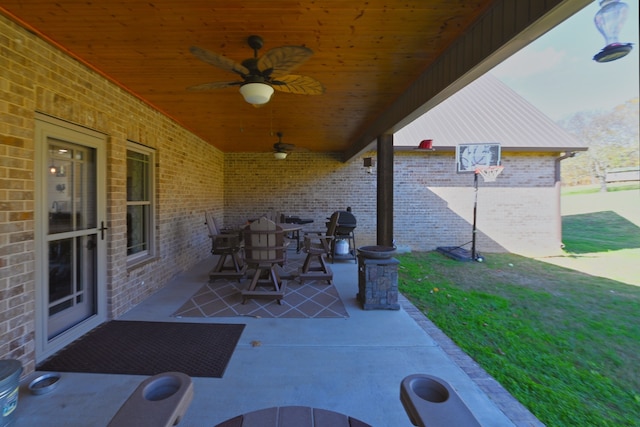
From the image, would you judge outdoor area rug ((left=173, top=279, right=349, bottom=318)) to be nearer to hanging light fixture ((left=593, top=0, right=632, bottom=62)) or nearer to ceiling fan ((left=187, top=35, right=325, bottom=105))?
ceiling fan ((left=187, top=35, right=325, bottom=105))

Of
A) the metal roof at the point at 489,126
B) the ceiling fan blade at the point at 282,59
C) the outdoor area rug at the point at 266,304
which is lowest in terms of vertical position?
the outdoor area rug at the point at 266,304

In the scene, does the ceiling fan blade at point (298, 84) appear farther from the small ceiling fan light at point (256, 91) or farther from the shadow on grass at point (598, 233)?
the shadow on grass at point (598, 233)

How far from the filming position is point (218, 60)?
223 centimetres

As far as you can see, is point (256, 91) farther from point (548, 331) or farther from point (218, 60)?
point (548, 331)

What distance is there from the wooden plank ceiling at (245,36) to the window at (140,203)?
83 centimetres

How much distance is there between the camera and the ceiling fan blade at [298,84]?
256cm

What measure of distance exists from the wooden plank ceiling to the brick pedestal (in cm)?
224

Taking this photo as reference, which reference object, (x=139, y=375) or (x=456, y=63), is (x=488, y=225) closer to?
(x=456, y=63)

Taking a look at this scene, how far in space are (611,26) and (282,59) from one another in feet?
6.81

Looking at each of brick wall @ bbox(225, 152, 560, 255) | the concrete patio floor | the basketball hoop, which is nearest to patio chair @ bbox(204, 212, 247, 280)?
the concrete patio floor

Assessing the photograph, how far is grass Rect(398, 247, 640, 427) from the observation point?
221cm

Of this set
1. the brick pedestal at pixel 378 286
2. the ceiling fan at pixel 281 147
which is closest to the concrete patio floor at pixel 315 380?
the brick pedestal at pixel 378 286

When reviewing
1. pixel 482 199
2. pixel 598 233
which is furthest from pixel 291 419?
pixel 598 233

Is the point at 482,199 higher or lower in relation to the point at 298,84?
lower
